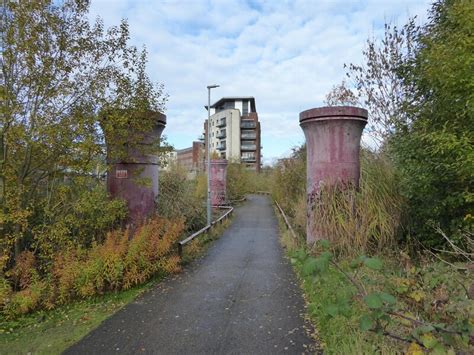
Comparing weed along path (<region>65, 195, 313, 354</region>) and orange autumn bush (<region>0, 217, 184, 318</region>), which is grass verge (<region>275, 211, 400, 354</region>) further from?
orange autumn bush (<region>0, 217, 184, 318</region>)

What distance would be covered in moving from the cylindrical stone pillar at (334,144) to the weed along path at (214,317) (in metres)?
1.82

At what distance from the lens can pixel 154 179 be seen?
29.1ft

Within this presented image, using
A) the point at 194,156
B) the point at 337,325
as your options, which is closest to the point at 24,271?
the point at 337,325

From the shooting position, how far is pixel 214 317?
4922mm

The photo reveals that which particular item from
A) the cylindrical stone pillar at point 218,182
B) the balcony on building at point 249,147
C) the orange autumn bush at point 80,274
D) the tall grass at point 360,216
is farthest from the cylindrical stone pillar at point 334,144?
the balcony on building at point 249,147

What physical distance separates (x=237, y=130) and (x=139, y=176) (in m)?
68.3

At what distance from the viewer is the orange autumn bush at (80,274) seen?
562 cm

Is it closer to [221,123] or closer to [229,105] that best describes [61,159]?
[221,123]

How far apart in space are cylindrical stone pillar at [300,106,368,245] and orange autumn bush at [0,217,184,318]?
3356 millimetres

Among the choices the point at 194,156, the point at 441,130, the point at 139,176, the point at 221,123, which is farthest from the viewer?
the point at 221,123

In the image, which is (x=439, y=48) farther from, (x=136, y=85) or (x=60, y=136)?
(x=60, y=136)

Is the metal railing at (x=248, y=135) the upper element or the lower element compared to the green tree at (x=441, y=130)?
upper

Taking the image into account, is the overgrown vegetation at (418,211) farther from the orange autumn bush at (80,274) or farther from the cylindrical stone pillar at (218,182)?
the cylindrical stone pillar at (218,182)

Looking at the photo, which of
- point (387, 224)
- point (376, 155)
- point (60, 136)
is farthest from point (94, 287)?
point (376, 155)
